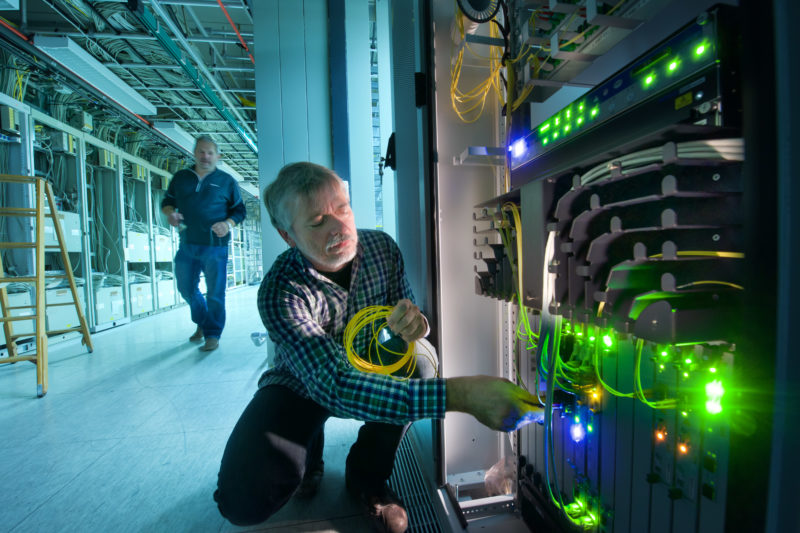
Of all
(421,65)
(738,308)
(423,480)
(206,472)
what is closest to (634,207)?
(738,308)

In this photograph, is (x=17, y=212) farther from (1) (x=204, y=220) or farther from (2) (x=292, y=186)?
(2) (x=292, y=186)

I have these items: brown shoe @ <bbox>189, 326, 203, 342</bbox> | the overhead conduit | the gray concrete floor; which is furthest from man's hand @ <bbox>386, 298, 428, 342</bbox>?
the overhead conduit

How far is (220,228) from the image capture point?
2.76m

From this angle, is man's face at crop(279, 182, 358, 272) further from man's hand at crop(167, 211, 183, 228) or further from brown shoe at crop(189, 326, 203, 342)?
brown shoe at crop(189, 326, 203, 342)

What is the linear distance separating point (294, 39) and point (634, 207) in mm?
2552

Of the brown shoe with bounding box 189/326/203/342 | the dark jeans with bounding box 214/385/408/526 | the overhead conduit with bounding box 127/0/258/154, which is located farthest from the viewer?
the brown shoe with bounding box 189/326/203/342

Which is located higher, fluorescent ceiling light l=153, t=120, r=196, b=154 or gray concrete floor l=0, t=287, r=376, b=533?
fluorescent ceiling light l=153, t=120, r=196, b=154

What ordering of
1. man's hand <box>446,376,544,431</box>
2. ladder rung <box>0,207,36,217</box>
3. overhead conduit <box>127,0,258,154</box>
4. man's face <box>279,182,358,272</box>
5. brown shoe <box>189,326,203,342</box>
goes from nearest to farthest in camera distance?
man's hand <box>446,376,544,431</box> < man's face <box>279,182,358,272</box> < ladder rung <box>0,207,36,217</box> < overhead conduit <box>127,0,258,154</box> < brown shoe <box>189,326,203,342</box>

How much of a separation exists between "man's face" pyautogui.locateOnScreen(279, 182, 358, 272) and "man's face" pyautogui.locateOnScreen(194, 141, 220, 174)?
220 centimetres

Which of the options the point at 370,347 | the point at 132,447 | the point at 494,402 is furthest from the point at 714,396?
the point at 132,447

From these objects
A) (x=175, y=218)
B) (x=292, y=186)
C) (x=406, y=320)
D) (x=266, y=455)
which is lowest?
(x=266, y=455)

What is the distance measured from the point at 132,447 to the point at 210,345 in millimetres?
1557

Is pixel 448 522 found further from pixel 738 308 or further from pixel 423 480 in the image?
pixel 738 308

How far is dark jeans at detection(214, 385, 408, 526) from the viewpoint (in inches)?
34.4
